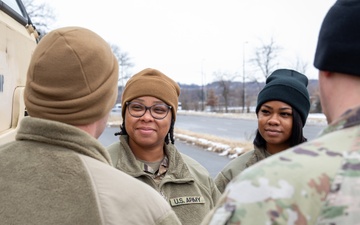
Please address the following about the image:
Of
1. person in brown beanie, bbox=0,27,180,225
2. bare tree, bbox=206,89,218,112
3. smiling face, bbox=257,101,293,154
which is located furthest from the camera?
bare tree, bbox=206,89,218,112

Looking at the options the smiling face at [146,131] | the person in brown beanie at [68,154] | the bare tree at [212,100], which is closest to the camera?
the person in brown beanie at [68,154]

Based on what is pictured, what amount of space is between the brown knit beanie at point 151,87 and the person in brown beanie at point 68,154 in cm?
133

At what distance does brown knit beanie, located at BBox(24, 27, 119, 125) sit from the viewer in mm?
1541

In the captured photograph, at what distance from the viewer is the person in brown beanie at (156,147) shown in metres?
2.79

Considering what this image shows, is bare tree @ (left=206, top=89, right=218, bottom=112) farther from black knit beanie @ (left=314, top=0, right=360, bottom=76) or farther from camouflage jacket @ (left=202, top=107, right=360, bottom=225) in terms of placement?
camouflage jacket @ (left=202, top=107, right=360, bottom=225)

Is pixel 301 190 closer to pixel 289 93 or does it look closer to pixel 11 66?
pixel 289 93

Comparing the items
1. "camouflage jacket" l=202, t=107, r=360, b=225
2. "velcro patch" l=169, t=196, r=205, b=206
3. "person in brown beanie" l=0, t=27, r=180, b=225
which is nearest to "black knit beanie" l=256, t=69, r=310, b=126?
"velcro patch" l=169, t=196, r=205, b=206

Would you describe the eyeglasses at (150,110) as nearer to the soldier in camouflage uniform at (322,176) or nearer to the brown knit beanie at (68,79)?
the brown knit beanie at (68,79)

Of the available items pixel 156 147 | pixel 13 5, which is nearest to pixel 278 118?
pixel 156 147

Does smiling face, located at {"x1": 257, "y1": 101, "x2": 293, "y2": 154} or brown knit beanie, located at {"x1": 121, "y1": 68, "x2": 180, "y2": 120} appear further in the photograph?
smiling face, located at {"x1": 257, "y1": 101, "x2": 293, "y2": 154}

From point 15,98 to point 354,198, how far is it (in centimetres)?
289

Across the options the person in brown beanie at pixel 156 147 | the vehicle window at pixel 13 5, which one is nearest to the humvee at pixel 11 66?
the vehicle window at pixel 13 5

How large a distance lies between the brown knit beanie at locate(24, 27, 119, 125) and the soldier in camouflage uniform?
633 millimetres


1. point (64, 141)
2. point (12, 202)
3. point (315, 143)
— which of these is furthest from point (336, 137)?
point (12, 202)
